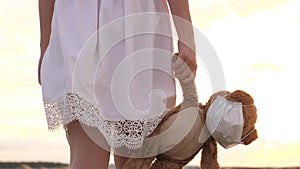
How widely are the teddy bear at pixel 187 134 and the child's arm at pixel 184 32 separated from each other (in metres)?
0.07

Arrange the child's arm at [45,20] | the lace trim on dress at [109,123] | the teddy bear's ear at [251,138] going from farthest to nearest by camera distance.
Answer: the child's arm at [45,20] < the teddy bear's ear at [251,138] < the lace trim on dress at [109,123]

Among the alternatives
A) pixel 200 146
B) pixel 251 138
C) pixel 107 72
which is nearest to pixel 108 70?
pixel 107 72

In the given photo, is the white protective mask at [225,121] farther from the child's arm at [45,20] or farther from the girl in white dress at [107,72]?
the child's arm at [45,20]

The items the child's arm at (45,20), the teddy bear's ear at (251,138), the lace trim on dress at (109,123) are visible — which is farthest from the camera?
the child's arm at (45,20)

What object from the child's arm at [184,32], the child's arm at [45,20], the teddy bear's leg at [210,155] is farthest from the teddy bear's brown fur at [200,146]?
the child's arm at [45,20]

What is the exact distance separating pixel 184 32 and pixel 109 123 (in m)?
0.35

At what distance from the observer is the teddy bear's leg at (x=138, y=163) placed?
2086mm

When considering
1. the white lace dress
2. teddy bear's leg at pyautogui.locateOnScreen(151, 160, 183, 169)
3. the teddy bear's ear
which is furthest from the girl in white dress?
the teddy bear's ear

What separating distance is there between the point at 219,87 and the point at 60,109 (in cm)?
48

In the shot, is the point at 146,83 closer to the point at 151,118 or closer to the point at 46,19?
the point at 151,118

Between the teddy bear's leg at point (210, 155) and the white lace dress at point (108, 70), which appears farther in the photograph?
the teddy bear's leg at point (210, 155)

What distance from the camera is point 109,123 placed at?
202 centimetres

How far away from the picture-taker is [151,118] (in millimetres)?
2053

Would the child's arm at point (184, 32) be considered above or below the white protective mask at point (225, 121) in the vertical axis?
above
